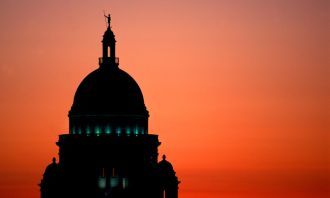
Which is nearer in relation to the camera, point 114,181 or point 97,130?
point 114,181

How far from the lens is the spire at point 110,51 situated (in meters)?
178

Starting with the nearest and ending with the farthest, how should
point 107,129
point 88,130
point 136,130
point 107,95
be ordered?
1. point 107,129
2. point 88,130
3. point 136,130
4. point 107,95

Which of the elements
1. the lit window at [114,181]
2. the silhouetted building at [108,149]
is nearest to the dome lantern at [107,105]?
the silhouetted building at [108,149]

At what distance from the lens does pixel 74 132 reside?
176125 millimetres

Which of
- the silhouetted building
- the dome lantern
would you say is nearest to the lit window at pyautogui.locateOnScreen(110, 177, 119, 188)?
the silhouetted building

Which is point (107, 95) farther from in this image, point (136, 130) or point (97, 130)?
point (136, 130)

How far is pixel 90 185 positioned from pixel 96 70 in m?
15.0

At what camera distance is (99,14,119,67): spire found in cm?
17812

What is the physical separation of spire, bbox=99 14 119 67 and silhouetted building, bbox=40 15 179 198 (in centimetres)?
13

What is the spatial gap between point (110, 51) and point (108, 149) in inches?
521

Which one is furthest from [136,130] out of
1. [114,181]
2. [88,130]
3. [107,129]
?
[114,181]

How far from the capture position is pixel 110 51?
587 ft

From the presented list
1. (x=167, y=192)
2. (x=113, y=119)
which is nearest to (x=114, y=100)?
(x=113, y=119)

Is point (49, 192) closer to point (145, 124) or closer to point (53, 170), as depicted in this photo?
point (53, 170)
